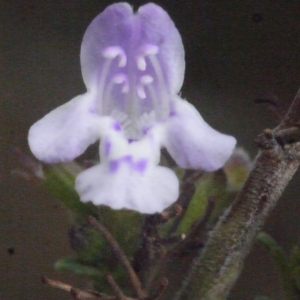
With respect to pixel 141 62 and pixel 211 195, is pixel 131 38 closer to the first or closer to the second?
pixel 141 62

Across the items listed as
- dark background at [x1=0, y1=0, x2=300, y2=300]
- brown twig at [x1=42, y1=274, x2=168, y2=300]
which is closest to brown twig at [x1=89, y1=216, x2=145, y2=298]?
brown twig at [x1=42, y1=274, x2=168, y2=300]

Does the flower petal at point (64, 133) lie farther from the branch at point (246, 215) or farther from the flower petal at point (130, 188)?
the branch at point (246, 215)

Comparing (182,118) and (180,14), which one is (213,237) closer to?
(182,118)

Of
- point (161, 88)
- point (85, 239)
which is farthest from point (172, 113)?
point (85, 239)

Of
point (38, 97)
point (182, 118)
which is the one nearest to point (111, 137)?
point (182, 118)

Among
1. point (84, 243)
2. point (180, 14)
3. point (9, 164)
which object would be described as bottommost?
point (9, 164)

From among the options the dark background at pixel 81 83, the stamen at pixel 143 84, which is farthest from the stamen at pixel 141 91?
the dark background at pixel 81 83
